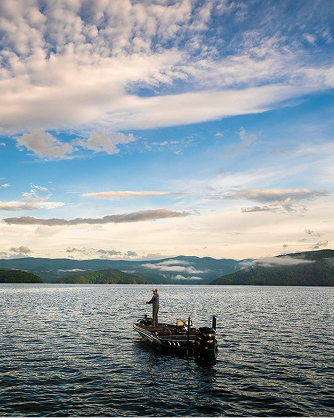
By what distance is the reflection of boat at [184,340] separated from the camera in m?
29.6

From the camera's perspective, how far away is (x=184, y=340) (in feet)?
108

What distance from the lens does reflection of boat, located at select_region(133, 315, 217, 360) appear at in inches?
1164

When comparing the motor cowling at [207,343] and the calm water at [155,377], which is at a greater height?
the motor cowling at [207,343]

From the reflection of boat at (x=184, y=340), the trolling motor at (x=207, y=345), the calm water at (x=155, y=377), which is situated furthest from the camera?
the reflection of boat at (x=184, y=340)

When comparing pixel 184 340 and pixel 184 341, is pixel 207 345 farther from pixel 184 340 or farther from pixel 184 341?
pixel 184 340

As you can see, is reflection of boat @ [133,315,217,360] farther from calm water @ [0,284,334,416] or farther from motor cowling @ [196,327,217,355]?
calm water @ [0,284,334,416]

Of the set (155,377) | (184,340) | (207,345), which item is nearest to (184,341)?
(184,340)

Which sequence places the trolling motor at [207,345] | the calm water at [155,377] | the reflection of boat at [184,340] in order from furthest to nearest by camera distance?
the reflection of boat at [184,340], the trolling motor at [207,345], the calm water at [155,377]

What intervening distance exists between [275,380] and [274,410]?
5958mm

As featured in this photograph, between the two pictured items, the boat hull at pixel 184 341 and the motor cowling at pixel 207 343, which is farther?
the boat hull at pixel 184 341

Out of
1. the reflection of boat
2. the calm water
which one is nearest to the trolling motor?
the reflection of boat

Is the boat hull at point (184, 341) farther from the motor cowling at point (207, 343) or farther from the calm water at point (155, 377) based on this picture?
the calm water at point (155, 377)

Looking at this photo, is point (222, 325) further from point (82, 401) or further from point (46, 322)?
point (82, 401)

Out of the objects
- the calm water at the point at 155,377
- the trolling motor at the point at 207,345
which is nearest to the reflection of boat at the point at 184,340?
the trolling motor at the point at 207,345
